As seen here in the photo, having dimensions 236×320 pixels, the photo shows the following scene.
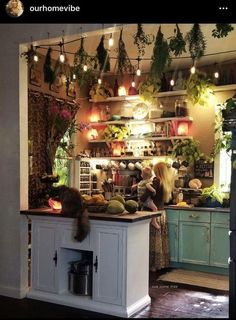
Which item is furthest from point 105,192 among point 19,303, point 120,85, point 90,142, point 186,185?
point 19,303

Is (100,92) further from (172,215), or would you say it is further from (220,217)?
(220,217)

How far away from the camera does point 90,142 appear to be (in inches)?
251

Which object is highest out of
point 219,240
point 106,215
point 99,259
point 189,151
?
point 189,151

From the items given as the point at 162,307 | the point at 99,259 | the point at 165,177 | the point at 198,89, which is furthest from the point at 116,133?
the point at 162,307

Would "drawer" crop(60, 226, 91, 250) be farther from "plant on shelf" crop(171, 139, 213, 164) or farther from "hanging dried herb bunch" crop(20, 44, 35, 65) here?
"plant on shelf" crop(171, 139, 213, 164)

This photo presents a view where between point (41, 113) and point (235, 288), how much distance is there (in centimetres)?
316

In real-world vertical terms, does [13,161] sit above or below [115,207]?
above

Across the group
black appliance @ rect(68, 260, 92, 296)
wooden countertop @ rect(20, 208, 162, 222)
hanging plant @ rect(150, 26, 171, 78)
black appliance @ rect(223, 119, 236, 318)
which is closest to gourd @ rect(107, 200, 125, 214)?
wooden countertop @ rect(20, 208, 162, 222)

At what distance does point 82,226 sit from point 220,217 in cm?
218

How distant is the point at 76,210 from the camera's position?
12.4ft

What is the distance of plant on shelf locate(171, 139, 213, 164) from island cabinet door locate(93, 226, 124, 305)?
224cm

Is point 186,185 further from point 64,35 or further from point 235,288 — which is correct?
point 64,35

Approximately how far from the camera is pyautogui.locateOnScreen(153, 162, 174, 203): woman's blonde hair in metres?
5.28

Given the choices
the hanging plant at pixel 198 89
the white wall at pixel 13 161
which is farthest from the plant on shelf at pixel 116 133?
the white wall at pixel 13 161
